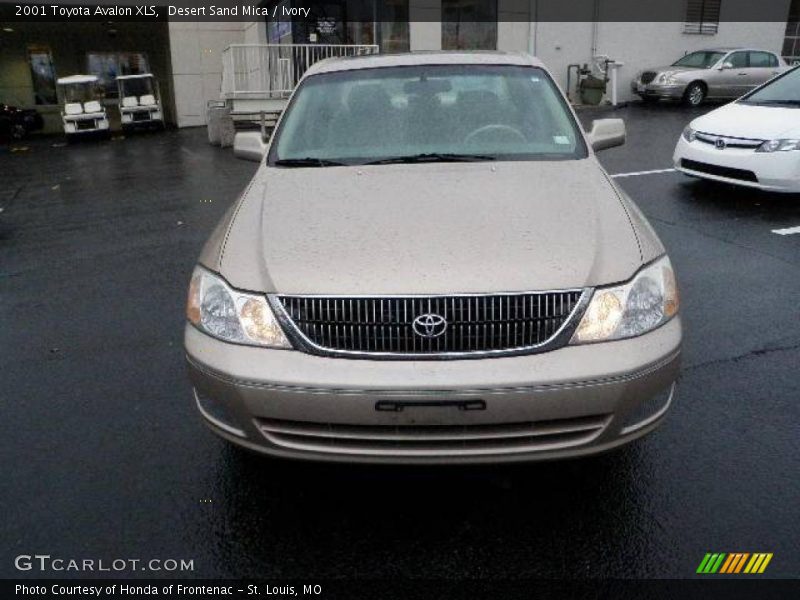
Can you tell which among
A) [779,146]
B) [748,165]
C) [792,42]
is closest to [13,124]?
[748,165]

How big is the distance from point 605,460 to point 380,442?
1.16 meters

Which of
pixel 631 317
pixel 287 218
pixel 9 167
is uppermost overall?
pixel 287 218

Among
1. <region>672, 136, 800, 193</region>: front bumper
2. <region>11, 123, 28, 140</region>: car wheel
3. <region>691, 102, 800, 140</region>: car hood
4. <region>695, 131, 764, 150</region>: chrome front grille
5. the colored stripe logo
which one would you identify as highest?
<region>691, 102, 800, 140</region>: car hood

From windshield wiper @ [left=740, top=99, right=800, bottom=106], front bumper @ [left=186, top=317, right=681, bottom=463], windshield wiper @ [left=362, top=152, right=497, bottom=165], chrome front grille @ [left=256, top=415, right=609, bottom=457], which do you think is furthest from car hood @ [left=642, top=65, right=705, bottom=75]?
chrome front grille @ [left=256, top=415, right=609, bottom=457]

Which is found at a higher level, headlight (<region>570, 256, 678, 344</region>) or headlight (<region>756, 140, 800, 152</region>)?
headlight (<region>570, 256, 678, 344</region>)

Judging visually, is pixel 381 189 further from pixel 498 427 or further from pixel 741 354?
pixel 741 354

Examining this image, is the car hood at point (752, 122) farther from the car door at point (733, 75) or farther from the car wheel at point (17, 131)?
Answer: the car wheel at point (17, 131)

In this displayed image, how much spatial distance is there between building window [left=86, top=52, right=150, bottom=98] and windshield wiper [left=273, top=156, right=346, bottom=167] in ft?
99.2

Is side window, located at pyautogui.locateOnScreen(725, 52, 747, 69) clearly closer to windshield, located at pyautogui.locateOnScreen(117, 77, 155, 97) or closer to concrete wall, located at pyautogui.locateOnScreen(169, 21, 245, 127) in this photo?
concrete wall, located at pyautogui.locateOnScreen(169, 21, 245, 127)

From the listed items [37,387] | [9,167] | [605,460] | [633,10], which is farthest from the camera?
[633,10]

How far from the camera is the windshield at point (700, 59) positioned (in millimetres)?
19505

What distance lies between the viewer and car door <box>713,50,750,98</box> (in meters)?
19.4

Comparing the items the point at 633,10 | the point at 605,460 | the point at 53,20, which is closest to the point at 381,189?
the point at 605,460

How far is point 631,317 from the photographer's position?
99.7 inches
